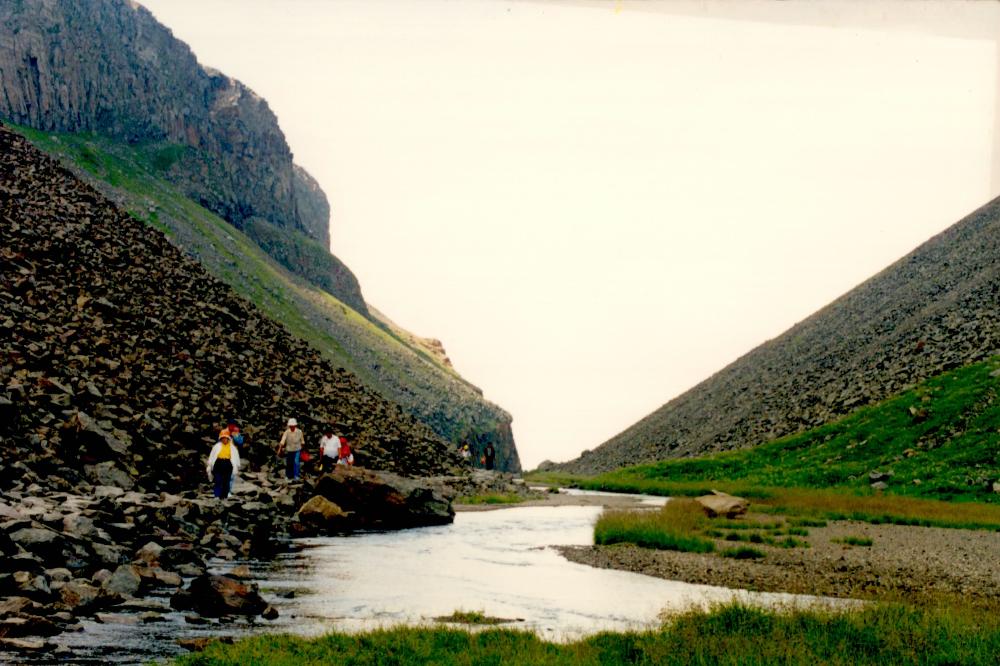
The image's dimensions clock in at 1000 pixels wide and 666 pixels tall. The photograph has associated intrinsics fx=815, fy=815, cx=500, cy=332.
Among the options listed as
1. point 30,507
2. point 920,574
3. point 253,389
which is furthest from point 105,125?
point 920,574

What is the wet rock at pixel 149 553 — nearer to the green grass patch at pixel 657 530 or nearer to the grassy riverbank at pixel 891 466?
the green grass patch at pixel 657 530

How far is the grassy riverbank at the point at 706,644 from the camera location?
1388 cm

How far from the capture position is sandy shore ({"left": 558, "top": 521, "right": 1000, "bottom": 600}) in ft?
71.5

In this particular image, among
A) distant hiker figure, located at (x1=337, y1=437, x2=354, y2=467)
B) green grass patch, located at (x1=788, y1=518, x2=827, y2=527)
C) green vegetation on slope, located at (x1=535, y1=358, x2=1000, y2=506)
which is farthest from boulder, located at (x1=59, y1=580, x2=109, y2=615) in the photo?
green vegetation on slope, located at (x1=535, y1=358, x2=1000, y2=506)

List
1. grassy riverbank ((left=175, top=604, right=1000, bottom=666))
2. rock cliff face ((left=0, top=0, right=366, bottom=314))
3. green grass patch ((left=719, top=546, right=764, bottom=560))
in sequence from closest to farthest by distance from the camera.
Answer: grassy riverbank ((left=175, top=604, right=1000, bottom=666)), green grass patch ((left=719, top=546, right=764, bottom=560)), rock cliff face ((left=0, top=0, right=366, bottom=314))

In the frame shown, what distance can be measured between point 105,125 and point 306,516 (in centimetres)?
12404

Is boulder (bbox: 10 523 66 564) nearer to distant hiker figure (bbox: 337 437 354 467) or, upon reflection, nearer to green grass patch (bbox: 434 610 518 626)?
green grass patch (bbox: 434 610 518 626)

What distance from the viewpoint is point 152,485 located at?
116 ft

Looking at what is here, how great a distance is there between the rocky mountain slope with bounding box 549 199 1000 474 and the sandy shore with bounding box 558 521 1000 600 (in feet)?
163

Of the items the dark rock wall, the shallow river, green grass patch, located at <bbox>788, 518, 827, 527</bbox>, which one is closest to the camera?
the shallow river

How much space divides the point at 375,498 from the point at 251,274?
288 ft

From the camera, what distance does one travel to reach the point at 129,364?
153 ft

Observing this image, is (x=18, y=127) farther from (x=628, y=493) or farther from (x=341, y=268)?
(x=628, y=493)

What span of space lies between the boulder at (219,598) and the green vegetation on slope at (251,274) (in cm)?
8528
